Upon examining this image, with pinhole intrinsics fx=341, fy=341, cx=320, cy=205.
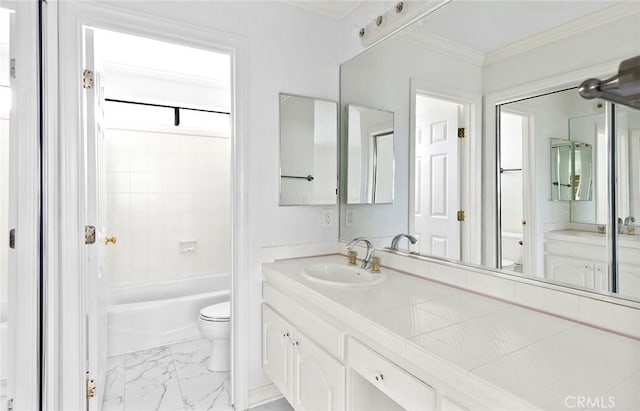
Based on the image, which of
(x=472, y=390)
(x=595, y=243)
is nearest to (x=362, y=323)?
(x=472, y=390)

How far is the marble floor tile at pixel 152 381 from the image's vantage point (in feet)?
6.51

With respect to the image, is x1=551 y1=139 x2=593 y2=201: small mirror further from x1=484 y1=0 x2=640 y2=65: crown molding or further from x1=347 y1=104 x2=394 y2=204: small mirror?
x1=347 y1=104 x2=394 y2=204: small mirror

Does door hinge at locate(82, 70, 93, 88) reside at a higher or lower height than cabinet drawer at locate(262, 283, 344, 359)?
higher

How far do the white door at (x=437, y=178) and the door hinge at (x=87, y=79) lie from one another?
1610mm

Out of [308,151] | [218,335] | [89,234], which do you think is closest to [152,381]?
[218,335]

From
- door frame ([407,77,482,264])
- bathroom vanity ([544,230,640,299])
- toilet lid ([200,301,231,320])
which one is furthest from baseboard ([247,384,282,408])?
bathroom vanity ([544,230,640,299])

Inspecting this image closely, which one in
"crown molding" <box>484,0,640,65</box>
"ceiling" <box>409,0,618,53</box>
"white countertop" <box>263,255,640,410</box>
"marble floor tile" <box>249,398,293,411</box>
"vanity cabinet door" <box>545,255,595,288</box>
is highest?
"ceiling" <box>409,0,618,53</box>

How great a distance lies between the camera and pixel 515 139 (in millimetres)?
1309

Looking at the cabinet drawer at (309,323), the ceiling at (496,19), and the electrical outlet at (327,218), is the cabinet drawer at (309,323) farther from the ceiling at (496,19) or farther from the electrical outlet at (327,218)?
the ceiling at (496,19)

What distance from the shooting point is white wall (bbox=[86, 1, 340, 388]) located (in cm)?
193

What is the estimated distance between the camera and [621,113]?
1022mm

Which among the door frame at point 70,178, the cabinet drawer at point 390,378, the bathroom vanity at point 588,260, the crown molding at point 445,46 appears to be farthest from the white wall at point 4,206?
the bathroom vanity at point 588,260

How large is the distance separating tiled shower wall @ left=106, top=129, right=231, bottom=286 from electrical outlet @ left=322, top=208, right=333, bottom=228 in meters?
1.75

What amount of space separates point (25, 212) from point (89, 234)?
27cm
